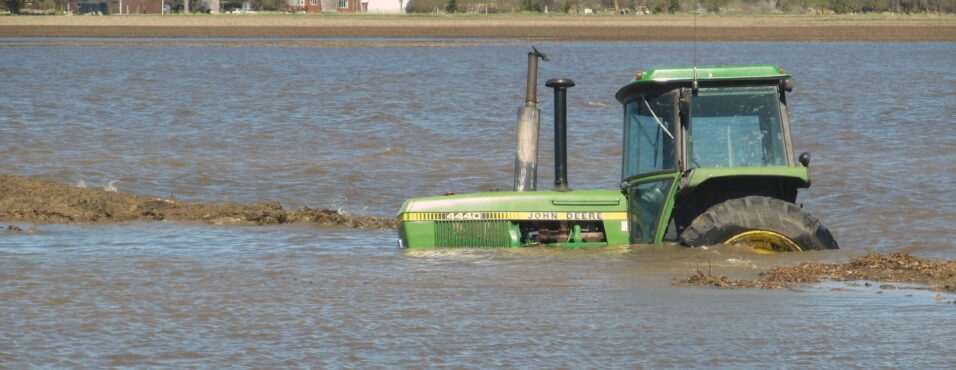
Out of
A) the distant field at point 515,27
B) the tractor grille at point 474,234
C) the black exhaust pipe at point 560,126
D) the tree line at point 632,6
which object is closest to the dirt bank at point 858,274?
the black exhaust pipe at point 560,126

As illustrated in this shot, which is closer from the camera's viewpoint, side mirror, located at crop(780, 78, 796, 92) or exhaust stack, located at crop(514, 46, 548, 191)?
side mirror, located at crop(780, 78, 796, 92)

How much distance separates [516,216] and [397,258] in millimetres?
939

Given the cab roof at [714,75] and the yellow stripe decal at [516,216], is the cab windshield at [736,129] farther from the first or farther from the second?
the yellow stripe decal at [516,216]

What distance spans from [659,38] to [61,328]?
63036mm

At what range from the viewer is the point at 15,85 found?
3381 centimetres

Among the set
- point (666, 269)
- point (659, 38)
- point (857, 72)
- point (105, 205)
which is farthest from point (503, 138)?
point (659, 38)

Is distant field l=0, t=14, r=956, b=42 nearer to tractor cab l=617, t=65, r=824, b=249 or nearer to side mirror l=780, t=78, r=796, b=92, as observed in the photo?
tractor cab l=617, t=65, r=824, b=249

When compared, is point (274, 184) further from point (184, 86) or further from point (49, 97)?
point (184, 86)

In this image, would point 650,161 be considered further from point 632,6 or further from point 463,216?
point 632,6

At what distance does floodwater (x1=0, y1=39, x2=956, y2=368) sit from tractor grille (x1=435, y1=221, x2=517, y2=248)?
11 cm

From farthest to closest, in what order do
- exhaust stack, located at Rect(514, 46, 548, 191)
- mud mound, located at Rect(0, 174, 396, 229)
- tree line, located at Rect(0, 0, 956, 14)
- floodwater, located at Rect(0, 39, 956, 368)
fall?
1. tree line, located at Rect(0, 0, 956, 14)
2. mud mound, located at Rect(0, 174, 396, 229)
3. exhaust stack, located at Rect(514, 46, 548, 191)
4. floodwater, located at Rect(0, 39, 956, 368)

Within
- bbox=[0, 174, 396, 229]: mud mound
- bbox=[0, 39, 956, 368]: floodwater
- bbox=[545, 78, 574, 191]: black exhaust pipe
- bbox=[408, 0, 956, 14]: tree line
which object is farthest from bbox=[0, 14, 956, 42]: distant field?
bbox=[545, 78, 574, 191]: black exhaust pipe

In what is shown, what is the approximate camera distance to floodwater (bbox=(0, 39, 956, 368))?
7215mm

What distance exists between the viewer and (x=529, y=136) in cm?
1061
